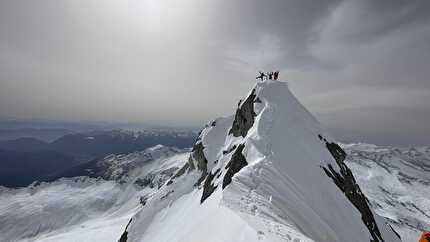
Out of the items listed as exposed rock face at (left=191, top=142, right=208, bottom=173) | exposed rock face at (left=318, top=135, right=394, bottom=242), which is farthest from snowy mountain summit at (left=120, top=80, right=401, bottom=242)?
exposed rock face at (left=191, top=142, right=208, bottom=173)

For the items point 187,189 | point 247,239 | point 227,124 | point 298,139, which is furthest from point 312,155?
point 227,124

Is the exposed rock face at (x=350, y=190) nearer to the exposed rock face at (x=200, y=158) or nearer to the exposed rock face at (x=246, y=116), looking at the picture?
the exposed rock face at (x=246, y=116)

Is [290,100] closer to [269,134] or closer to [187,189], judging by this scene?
Answer: [269,134]

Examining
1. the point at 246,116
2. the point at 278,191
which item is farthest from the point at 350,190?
the point at 278,191

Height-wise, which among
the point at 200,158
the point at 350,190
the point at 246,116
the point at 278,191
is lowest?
the point at 200,158

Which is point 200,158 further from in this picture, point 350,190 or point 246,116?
point 350,190

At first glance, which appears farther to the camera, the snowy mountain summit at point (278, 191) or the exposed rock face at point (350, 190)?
the exposed rock face at point (350, 190)

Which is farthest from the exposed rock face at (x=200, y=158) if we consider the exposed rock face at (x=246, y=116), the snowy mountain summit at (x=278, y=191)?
the exposed rock face at (x=246, y=116)

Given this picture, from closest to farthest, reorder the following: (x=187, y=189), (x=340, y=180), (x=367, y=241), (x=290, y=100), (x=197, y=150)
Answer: (x=367, y=241) → (x=340, y=180) → (x=290, y=100) → (x=187, y=189) → (x=197, y=150)
